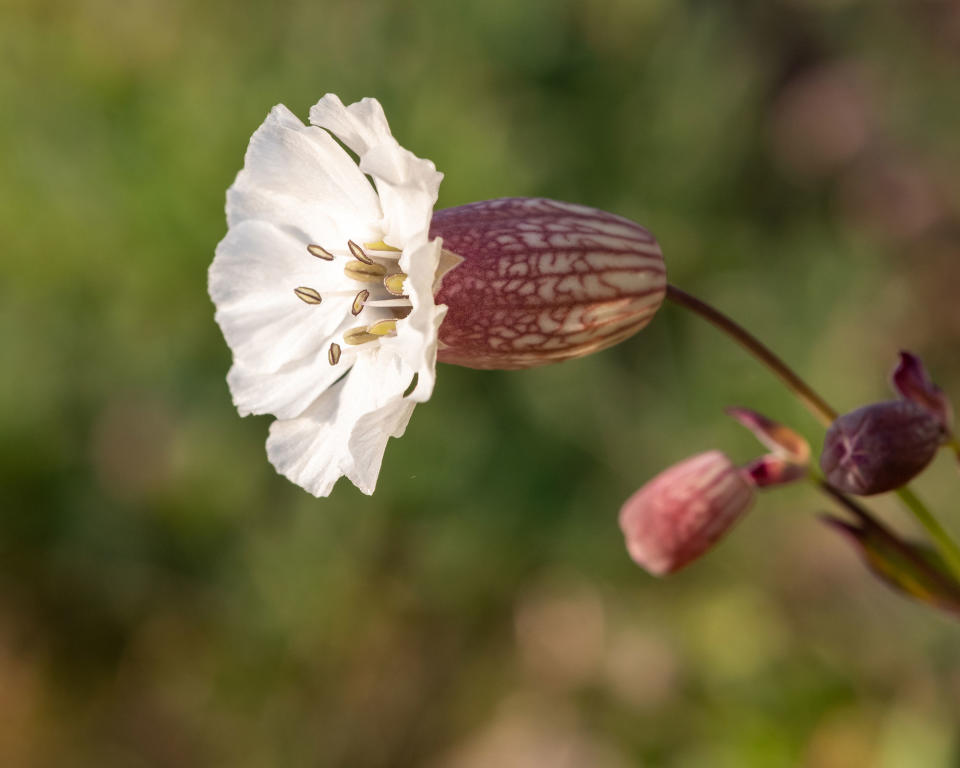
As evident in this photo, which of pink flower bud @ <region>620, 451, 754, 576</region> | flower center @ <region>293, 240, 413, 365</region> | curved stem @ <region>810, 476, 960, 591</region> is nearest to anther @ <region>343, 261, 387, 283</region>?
flower center @ <region>293, 240, 413, 365</region>

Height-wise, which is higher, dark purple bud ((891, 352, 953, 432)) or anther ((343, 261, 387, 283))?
anther ((343, 261, 387, 283))

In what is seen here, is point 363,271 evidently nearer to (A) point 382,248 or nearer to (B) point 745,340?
(A) point 382,248

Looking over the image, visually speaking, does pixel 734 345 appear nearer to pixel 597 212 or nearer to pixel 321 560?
pixel 321 560

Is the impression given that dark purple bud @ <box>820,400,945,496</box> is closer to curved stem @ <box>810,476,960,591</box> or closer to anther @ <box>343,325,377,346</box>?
curved stem @ <box>810,476,960,591</box>

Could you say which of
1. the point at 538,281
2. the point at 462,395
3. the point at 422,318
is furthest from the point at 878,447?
the point at 462,395

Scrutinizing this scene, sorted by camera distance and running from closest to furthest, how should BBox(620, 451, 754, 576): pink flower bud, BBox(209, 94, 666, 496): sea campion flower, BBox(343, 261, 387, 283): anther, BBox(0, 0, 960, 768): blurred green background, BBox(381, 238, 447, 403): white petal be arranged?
1. BBox(381, 238, 447, 403): white petal
2. BBox(209, 94, 666, 496): sea campion flower
3. BBox(343, 261, 387, 283): anther
4. BBox(620, 451, 754, 576): pink flower bud
5. BBox(0, 0, 960, 768): blurred green background

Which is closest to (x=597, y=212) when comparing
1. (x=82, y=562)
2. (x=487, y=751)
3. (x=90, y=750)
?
(x=487, y=751)
